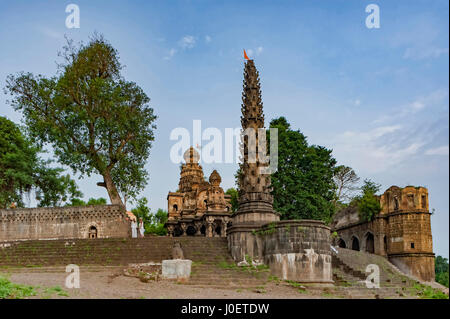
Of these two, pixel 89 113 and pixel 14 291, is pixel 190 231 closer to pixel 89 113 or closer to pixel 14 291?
pixel 89 113

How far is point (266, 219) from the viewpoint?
873 inches

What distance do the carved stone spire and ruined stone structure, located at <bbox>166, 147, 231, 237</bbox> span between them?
19917mm

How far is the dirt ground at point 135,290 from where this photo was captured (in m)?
12.9

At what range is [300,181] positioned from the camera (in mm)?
32312

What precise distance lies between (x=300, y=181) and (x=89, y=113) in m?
14.6

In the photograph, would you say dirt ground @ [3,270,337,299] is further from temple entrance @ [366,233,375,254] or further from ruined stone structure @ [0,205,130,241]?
temple entrance @ [366,233,375,254]

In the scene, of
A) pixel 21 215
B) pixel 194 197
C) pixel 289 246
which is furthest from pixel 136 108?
pixel 194 197

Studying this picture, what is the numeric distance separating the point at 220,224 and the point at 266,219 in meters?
21.4

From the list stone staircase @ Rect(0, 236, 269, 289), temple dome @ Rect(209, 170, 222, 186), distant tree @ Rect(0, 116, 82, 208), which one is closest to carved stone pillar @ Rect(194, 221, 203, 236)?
temple dome @ Rect(209, 170, 222, 186)

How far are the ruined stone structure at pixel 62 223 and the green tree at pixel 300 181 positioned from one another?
10.8 metres

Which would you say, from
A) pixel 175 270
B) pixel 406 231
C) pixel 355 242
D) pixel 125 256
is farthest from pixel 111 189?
pixel 355 242

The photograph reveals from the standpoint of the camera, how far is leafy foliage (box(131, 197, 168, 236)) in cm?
6334
